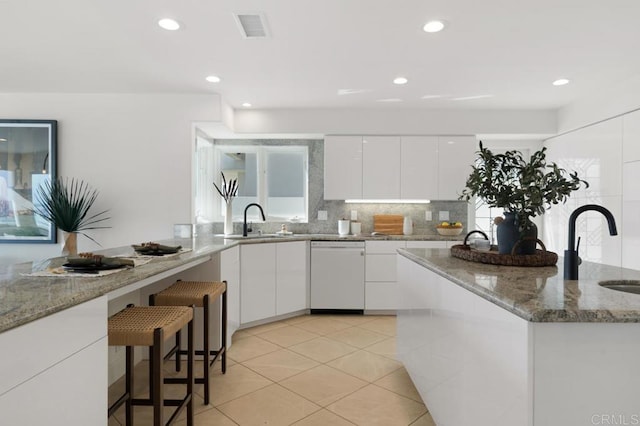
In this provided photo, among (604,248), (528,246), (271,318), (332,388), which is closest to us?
(528,246)

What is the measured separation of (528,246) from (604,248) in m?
2.47

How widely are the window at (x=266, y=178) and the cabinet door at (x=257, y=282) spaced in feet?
3.77

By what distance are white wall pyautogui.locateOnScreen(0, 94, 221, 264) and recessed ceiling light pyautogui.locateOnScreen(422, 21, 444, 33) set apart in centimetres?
229

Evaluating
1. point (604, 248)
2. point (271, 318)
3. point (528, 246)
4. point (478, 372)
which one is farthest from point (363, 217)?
point (478, 372)

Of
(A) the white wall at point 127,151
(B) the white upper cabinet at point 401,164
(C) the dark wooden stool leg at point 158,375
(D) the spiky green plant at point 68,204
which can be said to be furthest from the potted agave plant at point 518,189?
(D) the spiky green plant at point 68,204

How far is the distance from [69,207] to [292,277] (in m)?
2.38

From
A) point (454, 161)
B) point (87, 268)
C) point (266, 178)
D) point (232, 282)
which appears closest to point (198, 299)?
point (87, 268)

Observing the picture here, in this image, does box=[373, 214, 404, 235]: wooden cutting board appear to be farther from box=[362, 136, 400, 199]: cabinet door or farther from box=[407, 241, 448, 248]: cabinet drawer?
box=[407, 241, 448, 248]: cabinet drawer

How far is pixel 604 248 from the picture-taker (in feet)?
12.0

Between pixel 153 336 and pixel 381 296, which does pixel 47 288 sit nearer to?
pixel 153 336

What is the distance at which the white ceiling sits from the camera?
2.24 m

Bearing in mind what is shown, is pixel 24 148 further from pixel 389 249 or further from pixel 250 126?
pixel 389 249

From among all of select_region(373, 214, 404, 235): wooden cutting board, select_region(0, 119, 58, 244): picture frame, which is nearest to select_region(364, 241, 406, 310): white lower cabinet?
select_region(373, 214, 404, 235): wooden cutting board

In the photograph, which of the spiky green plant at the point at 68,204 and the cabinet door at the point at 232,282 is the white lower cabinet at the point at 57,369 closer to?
the cabinet door at the point at 232,282
